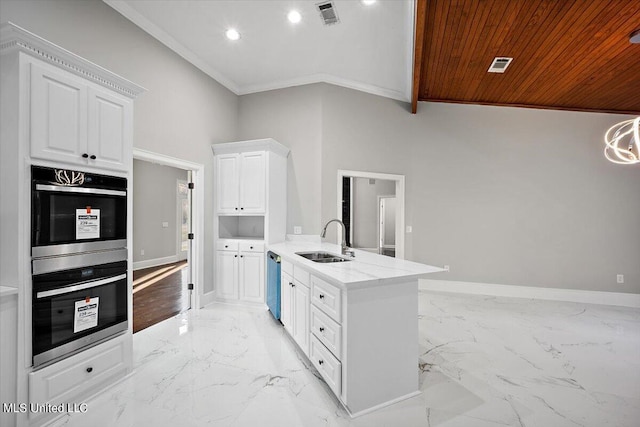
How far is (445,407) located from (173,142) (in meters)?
3.66

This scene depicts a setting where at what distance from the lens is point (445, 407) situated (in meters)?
1.85

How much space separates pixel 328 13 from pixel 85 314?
338 centimetres

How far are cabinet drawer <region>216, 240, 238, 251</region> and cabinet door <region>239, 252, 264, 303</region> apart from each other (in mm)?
150

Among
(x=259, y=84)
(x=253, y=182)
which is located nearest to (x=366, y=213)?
(x=259, y=84)

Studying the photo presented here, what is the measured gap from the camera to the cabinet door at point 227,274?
12.6 ft

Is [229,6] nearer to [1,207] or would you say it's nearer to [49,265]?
[1,207]

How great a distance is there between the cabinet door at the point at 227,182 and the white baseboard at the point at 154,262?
3503 millimetres

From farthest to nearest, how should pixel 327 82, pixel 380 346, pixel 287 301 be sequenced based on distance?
pixel 327 82
pixel 287 301
pixel 380 346

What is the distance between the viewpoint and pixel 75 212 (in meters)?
1.83

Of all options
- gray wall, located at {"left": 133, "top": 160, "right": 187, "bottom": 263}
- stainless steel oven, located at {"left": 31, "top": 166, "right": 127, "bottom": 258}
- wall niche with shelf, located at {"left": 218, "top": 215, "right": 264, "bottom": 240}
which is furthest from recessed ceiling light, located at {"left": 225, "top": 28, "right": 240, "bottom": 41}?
gray wall, located at {"left": 133, "top": 160, "right": 187, "bottom": 263}

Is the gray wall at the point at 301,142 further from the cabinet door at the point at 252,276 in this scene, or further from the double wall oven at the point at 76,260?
the double wall oven at the point at 76,260

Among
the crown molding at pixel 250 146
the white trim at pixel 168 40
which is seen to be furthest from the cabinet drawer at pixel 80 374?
the white trim at pixel 168 40

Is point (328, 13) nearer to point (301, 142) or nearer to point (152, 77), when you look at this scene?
point (301, 142)

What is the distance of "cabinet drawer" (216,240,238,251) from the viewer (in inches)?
151
